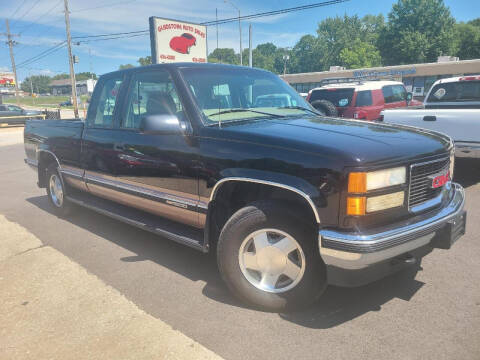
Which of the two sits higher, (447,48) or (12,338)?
(447,48)

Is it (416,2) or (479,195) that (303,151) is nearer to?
(479,195)

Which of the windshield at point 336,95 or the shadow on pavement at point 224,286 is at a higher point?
the windshield at point 336,95

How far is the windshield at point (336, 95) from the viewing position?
10227 millimetres

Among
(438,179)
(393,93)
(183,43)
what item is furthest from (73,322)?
(183,43)

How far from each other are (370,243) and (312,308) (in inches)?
34.8

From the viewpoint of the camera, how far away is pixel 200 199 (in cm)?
313

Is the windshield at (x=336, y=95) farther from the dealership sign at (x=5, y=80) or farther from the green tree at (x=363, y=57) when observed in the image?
the dealership sign at (x=5, y=80)

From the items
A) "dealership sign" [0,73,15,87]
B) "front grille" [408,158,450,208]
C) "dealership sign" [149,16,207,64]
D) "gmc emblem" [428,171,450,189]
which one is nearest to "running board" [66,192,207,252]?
"front grille" [408,158,450,208]

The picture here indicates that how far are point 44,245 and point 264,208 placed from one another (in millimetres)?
2992

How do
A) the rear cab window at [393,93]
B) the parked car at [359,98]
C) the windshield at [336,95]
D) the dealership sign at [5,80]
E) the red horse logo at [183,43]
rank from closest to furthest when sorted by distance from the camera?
the parked car at [359,98]
the windshield at [336,95]
the rear cab window at [393,93]
the red horse logo at [183,43]
the dealership sign at [5,80]

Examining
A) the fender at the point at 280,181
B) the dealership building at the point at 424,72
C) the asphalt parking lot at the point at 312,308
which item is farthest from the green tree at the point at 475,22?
the fender at the point at 280,181

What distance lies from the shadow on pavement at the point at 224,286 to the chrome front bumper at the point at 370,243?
62cm

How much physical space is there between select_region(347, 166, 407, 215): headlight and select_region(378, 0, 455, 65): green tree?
227 ft

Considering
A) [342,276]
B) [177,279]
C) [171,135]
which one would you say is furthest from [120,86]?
[342,276]
